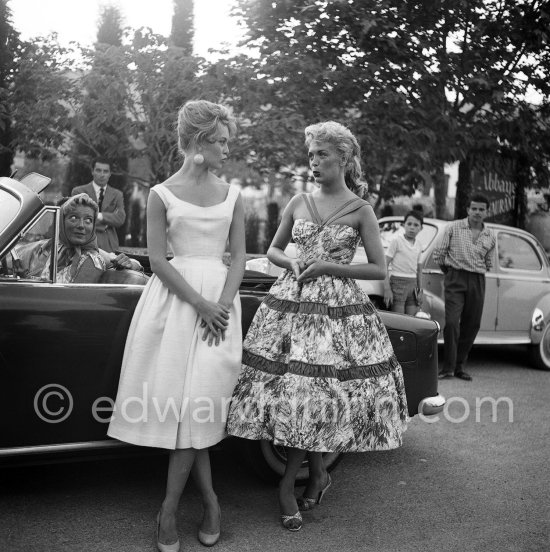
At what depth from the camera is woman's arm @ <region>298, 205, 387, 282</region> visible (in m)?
3.56

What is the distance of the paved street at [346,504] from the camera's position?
339 centimetres

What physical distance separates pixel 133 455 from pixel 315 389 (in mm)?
1001

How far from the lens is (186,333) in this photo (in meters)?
3.22

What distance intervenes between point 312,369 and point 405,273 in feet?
15.0

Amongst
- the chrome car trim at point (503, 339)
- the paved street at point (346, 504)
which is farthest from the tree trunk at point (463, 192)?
the paved street at point (346, 504)

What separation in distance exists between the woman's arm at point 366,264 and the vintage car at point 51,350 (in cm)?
94

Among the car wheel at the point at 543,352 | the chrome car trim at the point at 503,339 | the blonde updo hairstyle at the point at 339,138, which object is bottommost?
the car wheel at the point at 543,352

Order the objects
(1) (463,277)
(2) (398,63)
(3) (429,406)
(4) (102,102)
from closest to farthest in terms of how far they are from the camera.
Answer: (3) (429,406), (1) (463,277), (2) (398,63), (4) (102,102)

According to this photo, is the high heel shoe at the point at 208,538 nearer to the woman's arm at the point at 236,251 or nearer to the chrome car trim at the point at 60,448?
the chrome car trim at the point at 60,448

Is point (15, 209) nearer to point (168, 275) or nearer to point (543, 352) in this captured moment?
point (168, 275)

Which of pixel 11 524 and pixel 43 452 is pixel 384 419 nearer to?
pixel 43 452

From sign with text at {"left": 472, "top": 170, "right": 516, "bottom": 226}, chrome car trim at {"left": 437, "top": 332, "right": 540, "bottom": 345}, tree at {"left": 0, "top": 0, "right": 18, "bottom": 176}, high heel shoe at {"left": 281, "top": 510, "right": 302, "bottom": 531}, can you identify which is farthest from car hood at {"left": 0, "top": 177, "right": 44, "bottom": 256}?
sign with text at {"left": 472, "top": 170, "right": 516, "bottom": 226}

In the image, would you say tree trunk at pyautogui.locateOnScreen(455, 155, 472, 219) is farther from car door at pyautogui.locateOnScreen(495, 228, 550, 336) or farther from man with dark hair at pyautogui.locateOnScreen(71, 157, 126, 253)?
man with dark hair at pyautogui.locateOnScreen(71, 157, 126, 253)

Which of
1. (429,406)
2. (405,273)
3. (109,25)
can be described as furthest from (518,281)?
(109,25)
